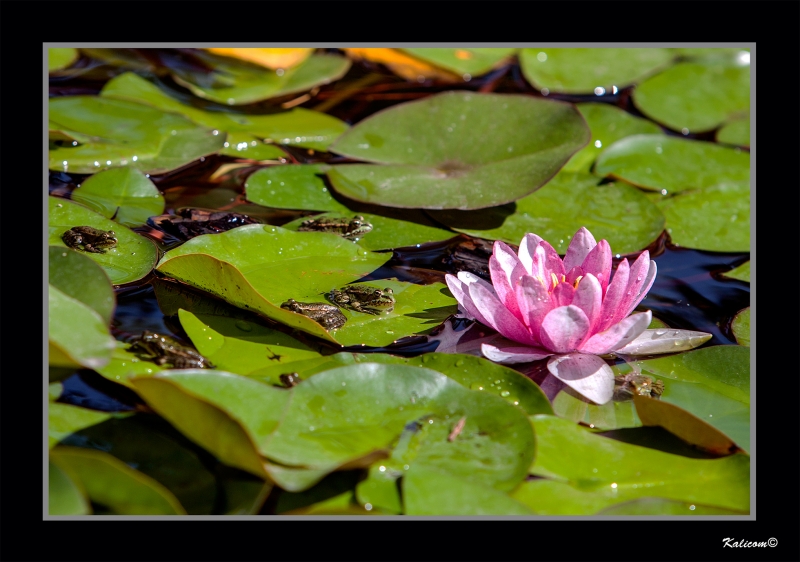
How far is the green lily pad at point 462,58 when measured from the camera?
403 centimetres

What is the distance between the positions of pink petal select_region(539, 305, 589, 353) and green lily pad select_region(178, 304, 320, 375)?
64 centimetres

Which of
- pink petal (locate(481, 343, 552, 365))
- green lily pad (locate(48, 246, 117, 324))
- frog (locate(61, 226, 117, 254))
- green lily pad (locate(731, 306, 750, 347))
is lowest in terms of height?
pink petal (locate(481, 343, 552, 365))

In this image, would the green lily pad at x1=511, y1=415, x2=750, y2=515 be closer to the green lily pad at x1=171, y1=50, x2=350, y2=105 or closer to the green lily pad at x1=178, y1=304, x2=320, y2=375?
the green lily pad at x1=178, y1=304, x2=320, y2=375

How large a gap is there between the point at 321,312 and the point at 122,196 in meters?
1.13

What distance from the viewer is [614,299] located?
1.84 meters

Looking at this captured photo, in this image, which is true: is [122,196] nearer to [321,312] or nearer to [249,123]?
[249,123]

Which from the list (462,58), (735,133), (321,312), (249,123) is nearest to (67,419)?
(321,312)

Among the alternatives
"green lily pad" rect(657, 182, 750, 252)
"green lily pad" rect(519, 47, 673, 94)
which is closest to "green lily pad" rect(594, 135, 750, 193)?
"green lily pad" rect(657, 182, 750, 252)

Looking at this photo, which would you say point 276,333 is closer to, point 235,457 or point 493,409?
point 235,457

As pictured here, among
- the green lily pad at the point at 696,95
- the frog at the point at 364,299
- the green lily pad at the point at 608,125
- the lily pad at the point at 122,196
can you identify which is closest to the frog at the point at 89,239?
the lily pad at the point at 122,196

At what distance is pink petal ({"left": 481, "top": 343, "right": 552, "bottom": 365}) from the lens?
1.86 m
